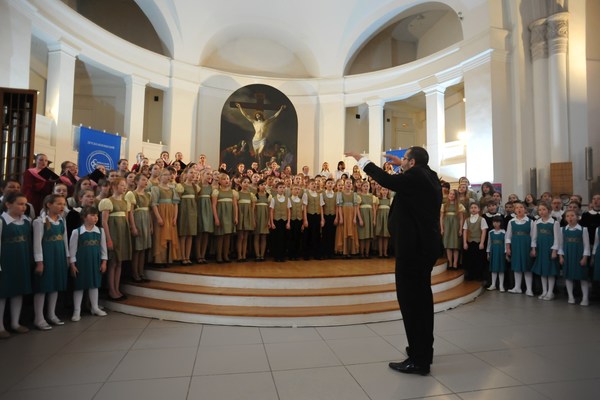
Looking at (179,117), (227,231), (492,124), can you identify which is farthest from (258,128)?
(227,231)

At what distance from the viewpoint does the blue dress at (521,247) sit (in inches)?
216

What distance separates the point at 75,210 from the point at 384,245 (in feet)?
16.5

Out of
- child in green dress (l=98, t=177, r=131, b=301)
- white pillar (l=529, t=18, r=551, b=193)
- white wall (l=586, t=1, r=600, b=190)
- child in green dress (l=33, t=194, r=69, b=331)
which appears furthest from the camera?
white wall (l=586, t=1, r=600, b=190)

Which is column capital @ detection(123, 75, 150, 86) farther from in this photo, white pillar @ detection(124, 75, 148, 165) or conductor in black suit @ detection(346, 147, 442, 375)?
conductor in black suit @ detection(346, 147, 442, 375)

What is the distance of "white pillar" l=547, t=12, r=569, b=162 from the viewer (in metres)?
9.51

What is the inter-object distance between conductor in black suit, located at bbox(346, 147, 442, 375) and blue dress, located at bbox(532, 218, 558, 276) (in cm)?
368

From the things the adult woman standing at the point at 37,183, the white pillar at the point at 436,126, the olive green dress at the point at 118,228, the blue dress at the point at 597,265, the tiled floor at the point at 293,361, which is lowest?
the tiled floor at the point at 293,361

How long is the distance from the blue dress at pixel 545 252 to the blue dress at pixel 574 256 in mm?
172

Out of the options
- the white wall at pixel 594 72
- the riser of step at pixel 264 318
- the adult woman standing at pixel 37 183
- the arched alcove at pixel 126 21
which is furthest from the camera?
the arched alcove at pixel 126 21

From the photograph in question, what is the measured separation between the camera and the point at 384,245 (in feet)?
21.6

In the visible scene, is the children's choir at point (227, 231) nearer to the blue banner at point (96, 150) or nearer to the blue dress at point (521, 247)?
the blue dress at point (521, 247)

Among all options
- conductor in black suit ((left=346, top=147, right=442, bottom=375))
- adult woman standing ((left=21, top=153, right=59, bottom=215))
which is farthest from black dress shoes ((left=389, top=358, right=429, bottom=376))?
adult woman standing ((left=21, top=153, right=59, bottom=215))

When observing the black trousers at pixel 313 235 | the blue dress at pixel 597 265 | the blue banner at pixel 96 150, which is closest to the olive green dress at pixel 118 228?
the black trousers at pixel 313 235

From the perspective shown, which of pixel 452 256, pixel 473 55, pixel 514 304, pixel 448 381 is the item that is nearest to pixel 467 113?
pixel 473 55
